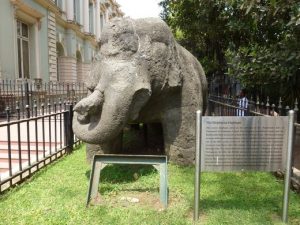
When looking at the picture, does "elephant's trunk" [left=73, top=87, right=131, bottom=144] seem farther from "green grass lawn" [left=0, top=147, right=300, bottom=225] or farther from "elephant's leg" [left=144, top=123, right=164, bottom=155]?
"elephant's leg" [left=144, top=123, right=164, bottom=155]

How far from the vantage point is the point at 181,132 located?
535 centimetres

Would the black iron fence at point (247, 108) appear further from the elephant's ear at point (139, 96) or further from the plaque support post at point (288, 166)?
the elephant's ear at point (139, 96)

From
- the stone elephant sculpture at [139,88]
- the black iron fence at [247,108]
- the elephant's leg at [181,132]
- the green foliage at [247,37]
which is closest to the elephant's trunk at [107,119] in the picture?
the stone elephant sculpture at [139,88]

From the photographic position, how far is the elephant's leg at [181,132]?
17.5 feet

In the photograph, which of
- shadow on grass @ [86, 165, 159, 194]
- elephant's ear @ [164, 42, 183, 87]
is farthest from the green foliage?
shadow on grass @ [86, 165, 159, 194]

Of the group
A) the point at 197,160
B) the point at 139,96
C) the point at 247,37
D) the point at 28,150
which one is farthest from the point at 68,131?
the point at 247,37

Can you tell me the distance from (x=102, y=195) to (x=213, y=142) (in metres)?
1.56

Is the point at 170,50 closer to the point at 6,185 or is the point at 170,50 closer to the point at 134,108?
the point at 134,108

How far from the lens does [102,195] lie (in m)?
4.17

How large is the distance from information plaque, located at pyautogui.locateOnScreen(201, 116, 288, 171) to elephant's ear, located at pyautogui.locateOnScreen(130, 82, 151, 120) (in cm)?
120

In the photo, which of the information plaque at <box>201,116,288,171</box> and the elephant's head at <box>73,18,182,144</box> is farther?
the elephant's head at <box>73,18,182,144</box>

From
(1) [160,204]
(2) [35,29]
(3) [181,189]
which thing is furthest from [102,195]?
(2) [35,29]

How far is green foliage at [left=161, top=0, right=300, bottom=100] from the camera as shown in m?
6.92

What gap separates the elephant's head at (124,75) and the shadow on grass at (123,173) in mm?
768
